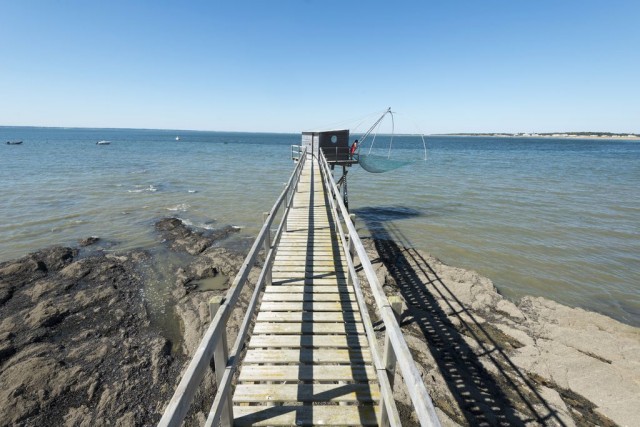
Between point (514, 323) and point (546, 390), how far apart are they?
7.69ft

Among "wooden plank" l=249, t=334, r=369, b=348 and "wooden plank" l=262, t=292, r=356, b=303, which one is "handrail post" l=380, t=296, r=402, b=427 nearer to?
"wooden plank" l=249, t=334, r=369, b=348

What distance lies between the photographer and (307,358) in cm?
390

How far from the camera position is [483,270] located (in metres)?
11.1

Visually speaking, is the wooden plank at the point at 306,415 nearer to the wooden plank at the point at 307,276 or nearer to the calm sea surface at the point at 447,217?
the wooden plank at the point at 307,276

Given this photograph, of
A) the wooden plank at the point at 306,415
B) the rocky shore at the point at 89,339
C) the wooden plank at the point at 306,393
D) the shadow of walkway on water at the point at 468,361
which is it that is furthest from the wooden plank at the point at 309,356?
the shadow of walkway on water at the point at 468,361

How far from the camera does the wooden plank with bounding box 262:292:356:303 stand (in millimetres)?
5289

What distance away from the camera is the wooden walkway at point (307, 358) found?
321 cm

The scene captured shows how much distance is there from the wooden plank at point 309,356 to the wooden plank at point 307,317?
0.66 meters

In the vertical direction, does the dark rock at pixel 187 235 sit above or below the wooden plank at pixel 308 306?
below

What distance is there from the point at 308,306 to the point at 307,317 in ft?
1.06

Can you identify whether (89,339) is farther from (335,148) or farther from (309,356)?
(335,148)

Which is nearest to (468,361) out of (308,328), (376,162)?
(308,328)

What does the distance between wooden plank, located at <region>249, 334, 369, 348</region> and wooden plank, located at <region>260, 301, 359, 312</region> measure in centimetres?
66

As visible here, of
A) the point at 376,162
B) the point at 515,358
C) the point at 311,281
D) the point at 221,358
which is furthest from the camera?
the point at 376,162
